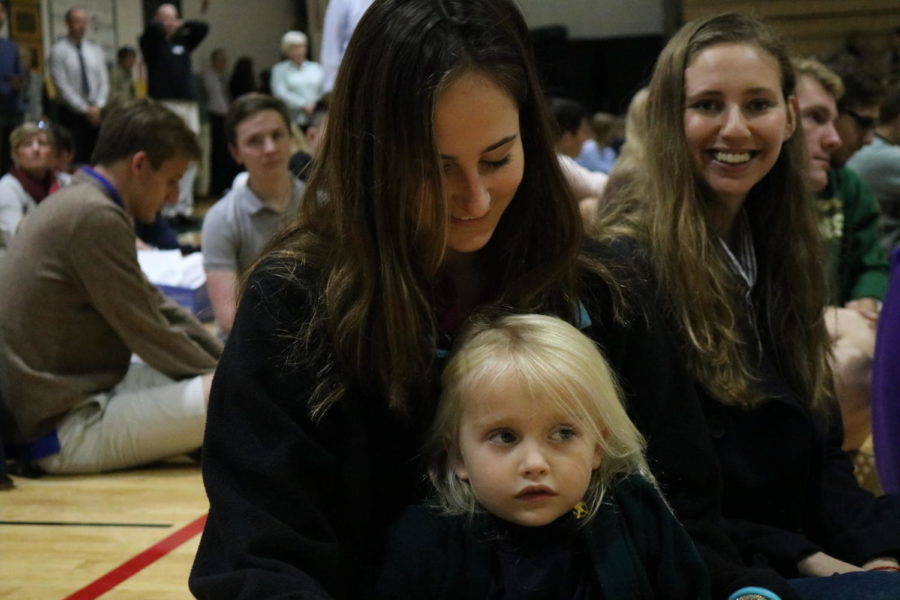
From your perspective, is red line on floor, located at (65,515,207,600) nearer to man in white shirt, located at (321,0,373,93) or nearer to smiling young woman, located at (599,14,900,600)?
smiling young woman, located at (599,14,900,600)

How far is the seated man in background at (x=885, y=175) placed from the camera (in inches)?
194

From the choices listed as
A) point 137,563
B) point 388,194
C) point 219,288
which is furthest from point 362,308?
point 219,288

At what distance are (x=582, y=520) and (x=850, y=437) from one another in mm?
2236

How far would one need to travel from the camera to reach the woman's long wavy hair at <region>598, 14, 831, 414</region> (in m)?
2.10

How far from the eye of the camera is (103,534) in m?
3.49

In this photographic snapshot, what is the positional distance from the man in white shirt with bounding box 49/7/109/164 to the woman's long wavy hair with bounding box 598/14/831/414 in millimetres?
10235

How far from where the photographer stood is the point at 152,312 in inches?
162

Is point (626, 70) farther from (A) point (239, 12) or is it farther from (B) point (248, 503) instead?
(B) point (248, 503)

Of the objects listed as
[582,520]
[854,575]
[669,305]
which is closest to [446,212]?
[582,520]

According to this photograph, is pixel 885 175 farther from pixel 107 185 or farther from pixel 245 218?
pixel 107 185

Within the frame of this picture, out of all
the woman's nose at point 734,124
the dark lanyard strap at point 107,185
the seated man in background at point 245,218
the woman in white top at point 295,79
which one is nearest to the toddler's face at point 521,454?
the woman's nose at point 734,124

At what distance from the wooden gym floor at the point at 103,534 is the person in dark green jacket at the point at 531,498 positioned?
1.51m

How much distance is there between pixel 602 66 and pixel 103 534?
41.6 feet

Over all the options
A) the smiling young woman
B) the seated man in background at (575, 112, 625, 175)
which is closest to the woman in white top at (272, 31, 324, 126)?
the seated man in background at (575, 112, 625, 175)
